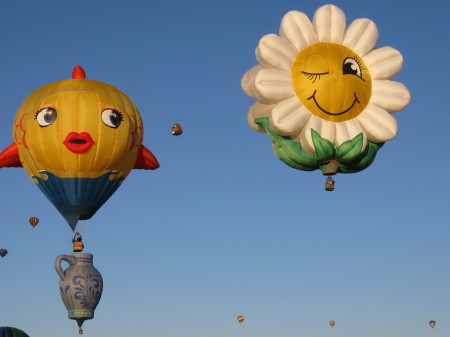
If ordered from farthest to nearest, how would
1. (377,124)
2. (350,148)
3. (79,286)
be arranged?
(79,286) < (377,124) < (350,148)

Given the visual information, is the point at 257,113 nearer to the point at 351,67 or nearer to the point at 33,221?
the point at 351,67

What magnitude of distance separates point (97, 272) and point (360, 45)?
962cm

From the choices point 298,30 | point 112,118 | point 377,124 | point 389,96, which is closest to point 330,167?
point 377,124

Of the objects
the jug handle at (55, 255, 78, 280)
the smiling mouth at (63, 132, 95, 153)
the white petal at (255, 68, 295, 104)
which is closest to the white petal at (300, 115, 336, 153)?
the white petal at (255, 68, 295, 104)

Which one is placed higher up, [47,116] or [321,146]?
[47,116]

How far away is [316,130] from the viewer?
27.8 m

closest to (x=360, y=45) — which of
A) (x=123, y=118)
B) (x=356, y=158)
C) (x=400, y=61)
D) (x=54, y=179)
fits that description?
(x=400, y=61)

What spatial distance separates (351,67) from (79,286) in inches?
375

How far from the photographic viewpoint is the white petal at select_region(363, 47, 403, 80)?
2909 cm

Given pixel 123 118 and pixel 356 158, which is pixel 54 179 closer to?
pixel 123 118

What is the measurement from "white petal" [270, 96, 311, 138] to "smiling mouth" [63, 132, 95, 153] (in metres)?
6.02

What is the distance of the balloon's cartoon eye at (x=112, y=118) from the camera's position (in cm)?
3136

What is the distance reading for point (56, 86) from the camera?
32000mm

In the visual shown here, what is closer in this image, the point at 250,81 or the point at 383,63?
the point at 250,81
